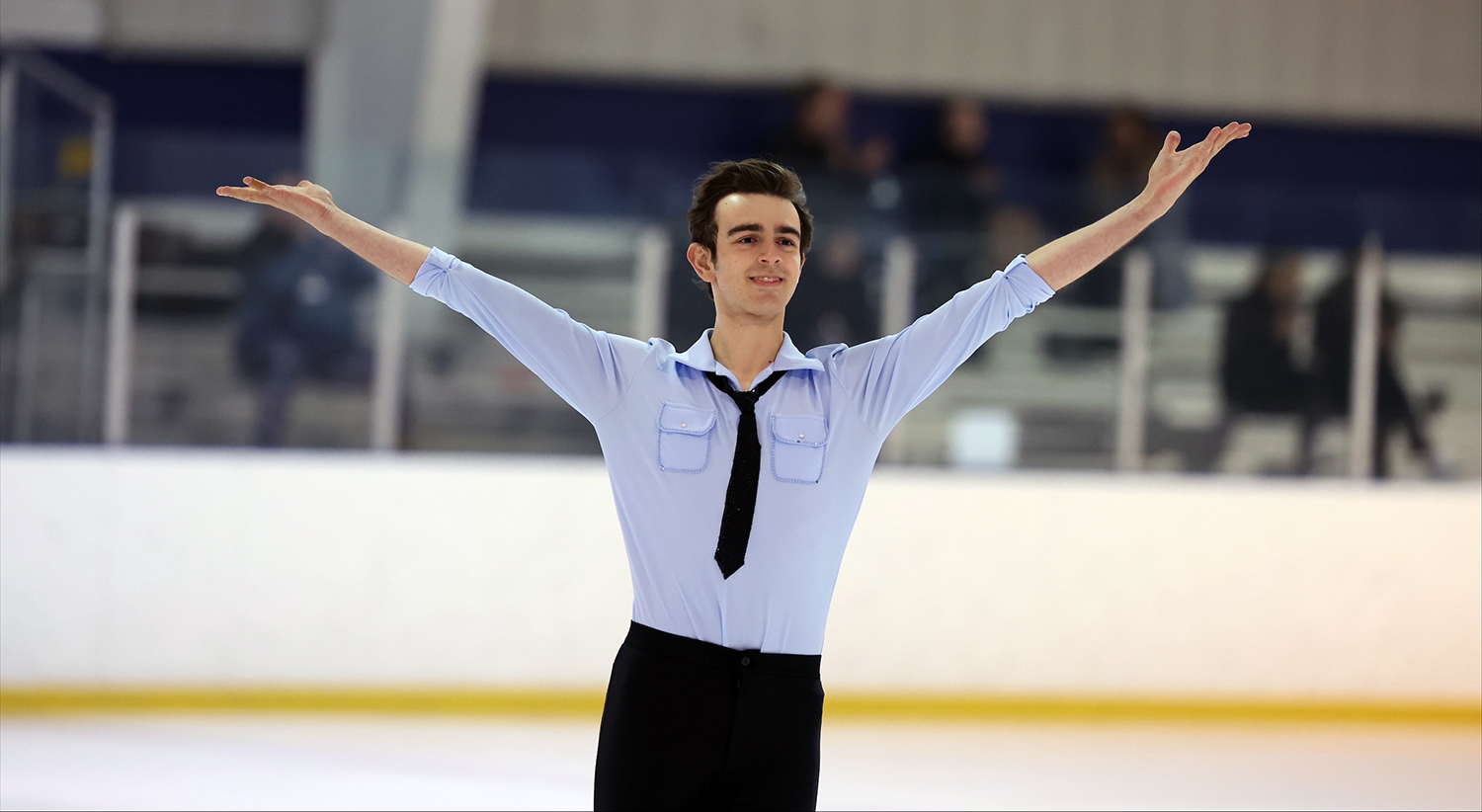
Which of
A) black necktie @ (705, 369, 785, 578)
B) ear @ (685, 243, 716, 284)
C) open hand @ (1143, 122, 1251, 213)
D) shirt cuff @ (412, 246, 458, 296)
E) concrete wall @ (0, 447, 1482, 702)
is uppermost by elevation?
open hand @ (1143, 122, 1251, 213)

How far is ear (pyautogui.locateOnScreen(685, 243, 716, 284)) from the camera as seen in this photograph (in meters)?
2.02

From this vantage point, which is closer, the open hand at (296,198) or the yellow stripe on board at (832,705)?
the open hand at (296,198)

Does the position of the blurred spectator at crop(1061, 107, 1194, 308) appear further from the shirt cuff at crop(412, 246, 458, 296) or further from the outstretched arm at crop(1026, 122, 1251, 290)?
the shirt cuff at crop(412, 246, 458, 296)

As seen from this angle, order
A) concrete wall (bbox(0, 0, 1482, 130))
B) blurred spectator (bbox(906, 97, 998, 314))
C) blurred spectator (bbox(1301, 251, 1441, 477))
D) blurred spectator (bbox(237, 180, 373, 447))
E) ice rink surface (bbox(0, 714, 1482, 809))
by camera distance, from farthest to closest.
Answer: concrete wall (bbox(0, 0, 1482, 130))
blurred spectator (bbox(1301, 251, 1441, 477))
blurred spectator (bbox(906, 97, 998, 314))
blurred spectator (bbox(237, 180, 373, 447))
ice rink surface (bbox(0, 714, 1482, 809))

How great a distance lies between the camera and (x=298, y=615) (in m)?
5.00

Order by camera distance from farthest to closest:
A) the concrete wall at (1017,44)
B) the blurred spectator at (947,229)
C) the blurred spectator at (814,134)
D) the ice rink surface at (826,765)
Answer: the concrete wall at (1017,44) → the blurred spectator at (814,134) → the blurred spectator at (947,229) → the ice rink surface at (826,765)

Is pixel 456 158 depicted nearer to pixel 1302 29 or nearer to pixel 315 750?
pixel 315 750

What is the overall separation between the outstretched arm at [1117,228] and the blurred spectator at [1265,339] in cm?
352

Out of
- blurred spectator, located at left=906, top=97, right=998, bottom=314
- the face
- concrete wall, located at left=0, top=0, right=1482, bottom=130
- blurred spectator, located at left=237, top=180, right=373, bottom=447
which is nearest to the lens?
the face

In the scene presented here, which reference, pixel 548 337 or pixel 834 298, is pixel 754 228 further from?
pixel 834 298

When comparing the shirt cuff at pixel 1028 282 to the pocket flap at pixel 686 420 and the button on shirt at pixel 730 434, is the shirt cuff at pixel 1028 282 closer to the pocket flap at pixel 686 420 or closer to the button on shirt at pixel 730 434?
the button on shirt at pixel 730 434

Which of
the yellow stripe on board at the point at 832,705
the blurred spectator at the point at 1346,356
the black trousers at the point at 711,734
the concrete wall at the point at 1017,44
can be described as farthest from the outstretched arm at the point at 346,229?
the concrete wall at the point at 1017,44

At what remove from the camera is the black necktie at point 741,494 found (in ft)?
6.11

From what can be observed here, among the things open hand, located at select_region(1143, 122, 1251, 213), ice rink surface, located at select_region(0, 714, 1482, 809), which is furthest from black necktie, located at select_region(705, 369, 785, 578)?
ice rink surface, located at select_region(0, 714, 1482, 809)
